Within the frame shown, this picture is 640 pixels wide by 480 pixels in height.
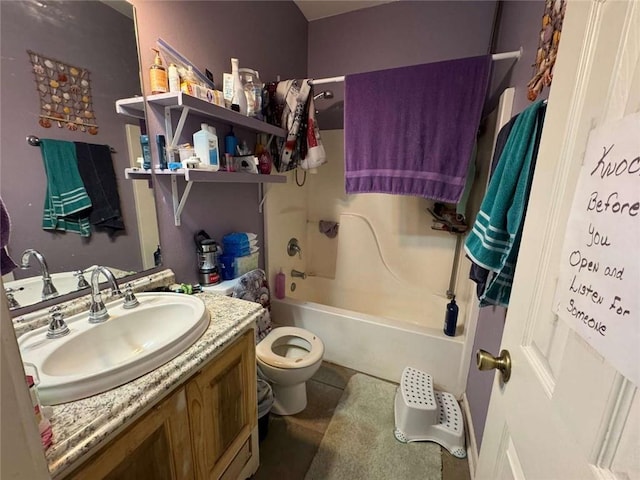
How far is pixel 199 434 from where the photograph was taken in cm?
90

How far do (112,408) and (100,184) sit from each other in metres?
0.84

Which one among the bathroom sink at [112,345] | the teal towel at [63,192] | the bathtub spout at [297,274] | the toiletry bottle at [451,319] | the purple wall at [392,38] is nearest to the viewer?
the bathroom sink at [112,345]

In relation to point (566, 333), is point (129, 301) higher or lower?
lower

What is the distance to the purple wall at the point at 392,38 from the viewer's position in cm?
185

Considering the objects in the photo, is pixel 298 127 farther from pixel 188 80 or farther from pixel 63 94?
pixel 63 94

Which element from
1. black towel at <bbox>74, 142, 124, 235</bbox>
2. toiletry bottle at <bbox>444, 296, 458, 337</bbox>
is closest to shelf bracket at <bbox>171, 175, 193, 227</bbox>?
black towel at <bbox>74, 142, 124, 235</bbox>

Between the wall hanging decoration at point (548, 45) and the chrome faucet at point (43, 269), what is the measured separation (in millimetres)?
1750

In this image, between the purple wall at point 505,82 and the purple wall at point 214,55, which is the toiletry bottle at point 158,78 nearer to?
the purple wall at point 214,55

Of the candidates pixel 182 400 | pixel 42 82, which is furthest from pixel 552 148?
pixel 42 82

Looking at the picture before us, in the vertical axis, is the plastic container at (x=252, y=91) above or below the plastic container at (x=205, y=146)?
above

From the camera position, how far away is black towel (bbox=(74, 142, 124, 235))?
3.37ft

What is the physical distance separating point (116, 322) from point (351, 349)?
1472 millimetres

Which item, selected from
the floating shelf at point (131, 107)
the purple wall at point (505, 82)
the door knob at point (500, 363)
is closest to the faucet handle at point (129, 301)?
the floating shelf at point (131, 107)

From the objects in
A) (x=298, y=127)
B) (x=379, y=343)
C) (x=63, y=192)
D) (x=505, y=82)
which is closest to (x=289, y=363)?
(x=379, y=343)
